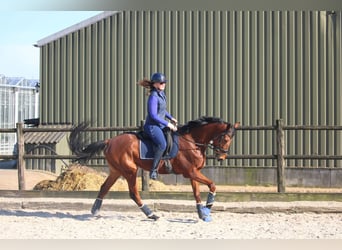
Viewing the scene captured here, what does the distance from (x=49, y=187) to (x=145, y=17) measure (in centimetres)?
625

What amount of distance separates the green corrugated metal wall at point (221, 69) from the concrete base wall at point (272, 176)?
22cm

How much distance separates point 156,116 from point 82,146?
141 cm

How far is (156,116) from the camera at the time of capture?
7.32m

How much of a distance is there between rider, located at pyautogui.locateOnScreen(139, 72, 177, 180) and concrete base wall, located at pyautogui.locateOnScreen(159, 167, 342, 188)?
7.04 metres

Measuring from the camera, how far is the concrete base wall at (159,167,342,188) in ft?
46.2

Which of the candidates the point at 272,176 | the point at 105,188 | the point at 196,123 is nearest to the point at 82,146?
the point at 105,188

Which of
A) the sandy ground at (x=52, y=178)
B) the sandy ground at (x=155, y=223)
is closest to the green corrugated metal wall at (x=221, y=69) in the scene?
the sandy ground at (x=52, y=178)

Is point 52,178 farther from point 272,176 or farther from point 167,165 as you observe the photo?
point 167,165

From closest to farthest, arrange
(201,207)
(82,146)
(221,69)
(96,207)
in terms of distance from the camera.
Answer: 1. (201,207)
2. (96,207)
3. (82,146)
4. (221,69)

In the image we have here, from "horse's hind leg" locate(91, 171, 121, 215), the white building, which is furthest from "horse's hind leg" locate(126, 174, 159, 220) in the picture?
the white building

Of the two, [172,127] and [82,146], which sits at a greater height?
[172,127]

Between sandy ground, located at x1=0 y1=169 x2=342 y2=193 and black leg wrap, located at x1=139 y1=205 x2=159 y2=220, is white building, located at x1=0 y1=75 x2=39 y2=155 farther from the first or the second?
black leg wrap, located at x1=139 y1=205 x2=159 y2=220

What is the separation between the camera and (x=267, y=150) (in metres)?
14.3

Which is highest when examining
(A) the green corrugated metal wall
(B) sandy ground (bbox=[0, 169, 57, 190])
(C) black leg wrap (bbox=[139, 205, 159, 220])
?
(A) the green corrugated metal wall
